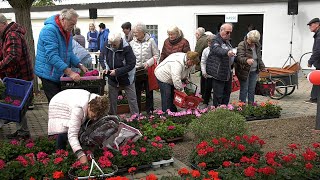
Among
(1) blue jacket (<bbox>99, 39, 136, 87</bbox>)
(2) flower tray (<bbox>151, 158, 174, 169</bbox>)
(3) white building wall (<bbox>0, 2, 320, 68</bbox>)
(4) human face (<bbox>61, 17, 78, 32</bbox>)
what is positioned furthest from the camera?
(3) white building wall (<bbox>0, 2, 320, 68</bbox>)

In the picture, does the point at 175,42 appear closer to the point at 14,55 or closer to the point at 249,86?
the point at 249,86

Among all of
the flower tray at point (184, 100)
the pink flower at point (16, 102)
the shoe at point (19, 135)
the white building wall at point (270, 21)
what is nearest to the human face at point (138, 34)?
the flower tray at point (184, 100)

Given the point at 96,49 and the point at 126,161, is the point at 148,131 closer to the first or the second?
the point at 126,161

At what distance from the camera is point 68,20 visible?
5887 millimetres

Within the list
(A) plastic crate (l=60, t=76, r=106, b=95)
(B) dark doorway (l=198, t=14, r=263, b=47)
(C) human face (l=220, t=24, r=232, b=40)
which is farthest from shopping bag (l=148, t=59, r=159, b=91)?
(B) dark doorway (l=198, t=14, r=263, b=47)

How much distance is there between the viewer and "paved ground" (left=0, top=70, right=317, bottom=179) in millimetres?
5568

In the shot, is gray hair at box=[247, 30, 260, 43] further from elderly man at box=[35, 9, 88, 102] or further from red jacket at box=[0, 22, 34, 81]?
red jacket at box=[0, 22, 34, 81]

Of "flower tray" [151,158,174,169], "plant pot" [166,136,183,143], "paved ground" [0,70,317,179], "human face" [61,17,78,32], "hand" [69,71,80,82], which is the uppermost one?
"human face" [61,17,78,32]

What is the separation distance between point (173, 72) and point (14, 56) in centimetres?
266

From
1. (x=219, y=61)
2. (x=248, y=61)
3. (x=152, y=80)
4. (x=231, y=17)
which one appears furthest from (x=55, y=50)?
(x=231, y=17)

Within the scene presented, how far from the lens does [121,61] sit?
23.8 feet

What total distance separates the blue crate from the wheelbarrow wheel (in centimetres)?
677

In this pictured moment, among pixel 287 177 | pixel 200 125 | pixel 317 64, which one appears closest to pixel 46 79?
pixel 200 125

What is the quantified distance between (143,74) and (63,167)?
3835 mm
